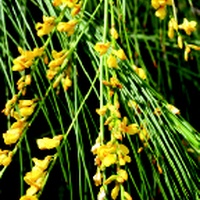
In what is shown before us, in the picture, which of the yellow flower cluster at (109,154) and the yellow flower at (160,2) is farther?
the yellow flower at (160,2)

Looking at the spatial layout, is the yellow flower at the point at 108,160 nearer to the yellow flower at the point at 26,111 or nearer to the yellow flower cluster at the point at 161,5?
the yellow flower at the point at 26,111

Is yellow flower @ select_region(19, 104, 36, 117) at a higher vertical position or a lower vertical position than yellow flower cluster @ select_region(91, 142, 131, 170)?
higher

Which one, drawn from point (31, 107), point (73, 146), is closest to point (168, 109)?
point (31, 107)

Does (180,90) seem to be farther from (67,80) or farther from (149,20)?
(67,80)

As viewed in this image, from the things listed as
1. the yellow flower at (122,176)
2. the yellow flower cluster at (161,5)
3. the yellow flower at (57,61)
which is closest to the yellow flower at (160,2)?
the yellow flower cluster at (161,5)

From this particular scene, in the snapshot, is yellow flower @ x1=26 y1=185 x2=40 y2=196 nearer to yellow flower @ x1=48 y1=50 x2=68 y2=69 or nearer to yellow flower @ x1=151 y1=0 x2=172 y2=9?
yellow flower @ x1=48 y1=50 x2=68 y2=69

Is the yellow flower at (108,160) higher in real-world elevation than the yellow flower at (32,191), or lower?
higher

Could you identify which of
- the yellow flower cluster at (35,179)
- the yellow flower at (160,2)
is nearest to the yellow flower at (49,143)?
Answer: the yellow flower cluster at (35,179)

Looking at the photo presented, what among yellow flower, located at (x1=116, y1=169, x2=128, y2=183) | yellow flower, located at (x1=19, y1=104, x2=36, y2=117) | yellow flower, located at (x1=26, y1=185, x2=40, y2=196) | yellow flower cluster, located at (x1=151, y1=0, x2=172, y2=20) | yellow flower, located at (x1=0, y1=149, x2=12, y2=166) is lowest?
yellow flower, located at (x1=116, y1=169, x2=128, y2=183)

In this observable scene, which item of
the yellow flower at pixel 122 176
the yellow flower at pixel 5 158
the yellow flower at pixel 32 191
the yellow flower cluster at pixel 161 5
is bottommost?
the yellow flower at pixel 122 176

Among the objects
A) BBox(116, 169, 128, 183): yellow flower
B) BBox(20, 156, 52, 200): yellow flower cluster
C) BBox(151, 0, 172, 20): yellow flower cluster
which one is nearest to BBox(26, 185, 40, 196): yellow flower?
BBox(20, 156, 52, 200): yellow flower cluster

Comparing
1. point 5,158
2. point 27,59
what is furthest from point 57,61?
point 5,158
